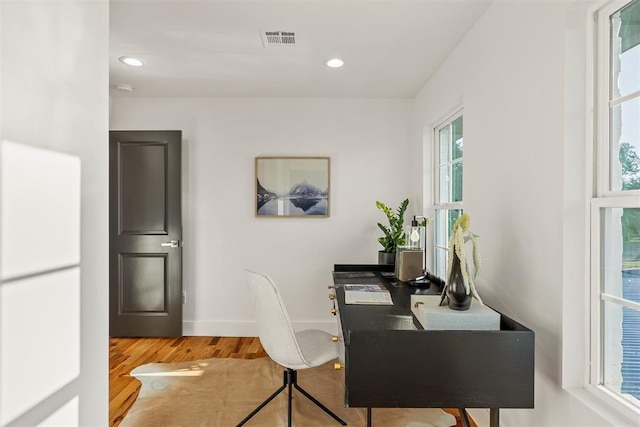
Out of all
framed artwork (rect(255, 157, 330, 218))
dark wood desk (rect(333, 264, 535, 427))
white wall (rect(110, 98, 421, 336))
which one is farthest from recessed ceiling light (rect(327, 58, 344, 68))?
dark wood desk (rect(333, 264, 535, 427))

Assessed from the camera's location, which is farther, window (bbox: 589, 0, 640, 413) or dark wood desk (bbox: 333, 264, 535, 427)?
dark wood desk (bbox: 333, 264, 535, 427)

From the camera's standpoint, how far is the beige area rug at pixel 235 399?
2.30 metres

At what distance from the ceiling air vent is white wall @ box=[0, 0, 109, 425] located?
41.4 inches

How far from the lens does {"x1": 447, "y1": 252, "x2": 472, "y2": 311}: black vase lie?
1.60m

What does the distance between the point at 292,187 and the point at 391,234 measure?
3.65ft

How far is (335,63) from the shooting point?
2938 mm

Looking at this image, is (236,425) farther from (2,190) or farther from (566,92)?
(566,92)

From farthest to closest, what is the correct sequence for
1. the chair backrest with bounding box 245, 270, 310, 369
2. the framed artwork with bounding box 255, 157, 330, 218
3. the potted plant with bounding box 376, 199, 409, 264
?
the framed artwork with bounding box 255, 157, 330, 218
the potted plant with bounding box 376, 199, 409, 264
the chair backrest with bounding box 245, 270, 310, 369

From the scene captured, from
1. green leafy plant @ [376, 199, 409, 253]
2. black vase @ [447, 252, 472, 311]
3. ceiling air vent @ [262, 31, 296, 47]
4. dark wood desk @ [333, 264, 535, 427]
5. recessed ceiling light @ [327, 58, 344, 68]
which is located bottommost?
dark wood desk @ [333, 264, 535, 427]

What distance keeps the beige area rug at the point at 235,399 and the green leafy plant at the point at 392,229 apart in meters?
1.18

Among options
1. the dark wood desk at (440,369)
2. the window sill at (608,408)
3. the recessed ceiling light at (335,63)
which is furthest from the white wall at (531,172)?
the recessed ceiling light at (335,63)

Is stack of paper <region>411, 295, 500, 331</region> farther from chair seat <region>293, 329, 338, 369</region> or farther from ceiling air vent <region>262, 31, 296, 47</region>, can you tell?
ceiling air vent <region>262, 31, 296, 47</region>

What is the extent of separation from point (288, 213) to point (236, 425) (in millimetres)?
2093

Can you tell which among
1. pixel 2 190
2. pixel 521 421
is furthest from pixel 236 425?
pixel 2 190
